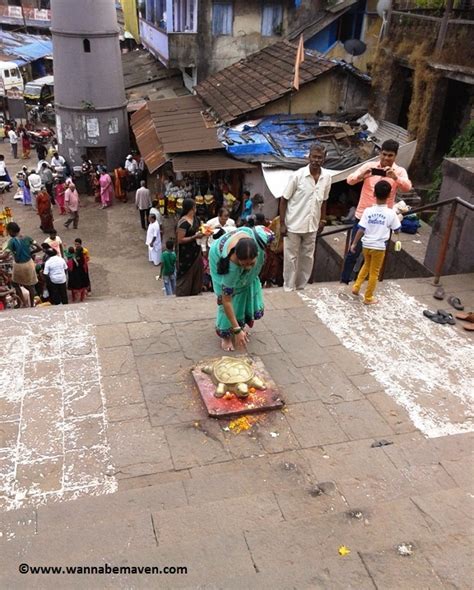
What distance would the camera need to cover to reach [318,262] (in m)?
9.49

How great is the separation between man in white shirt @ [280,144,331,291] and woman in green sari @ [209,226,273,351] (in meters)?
1.47

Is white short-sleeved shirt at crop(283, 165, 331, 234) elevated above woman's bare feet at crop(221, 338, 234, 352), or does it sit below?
above

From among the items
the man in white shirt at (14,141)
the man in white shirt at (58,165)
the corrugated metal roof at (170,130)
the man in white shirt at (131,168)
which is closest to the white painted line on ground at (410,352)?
the corrugated metal roof at (170,130)

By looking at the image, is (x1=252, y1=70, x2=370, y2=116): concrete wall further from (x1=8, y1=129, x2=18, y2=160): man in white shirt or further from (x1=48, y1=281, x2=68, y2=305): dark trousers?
(x1=8, y1=129, x2=18, y2=160): man in white shirt

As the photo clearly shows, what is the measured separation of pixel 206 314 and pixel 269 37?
1538 centimetres

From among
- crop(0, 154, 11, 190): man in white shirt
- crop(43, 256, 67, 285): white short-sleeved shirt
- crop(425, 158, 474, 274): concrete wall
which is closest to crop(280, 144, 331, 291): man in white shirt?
crop(425, 158, 474, 274): concrete wall

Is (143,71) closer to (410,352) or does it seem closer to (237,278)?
(237,278)

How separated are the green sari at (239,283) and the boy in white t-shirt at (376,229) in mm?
1522

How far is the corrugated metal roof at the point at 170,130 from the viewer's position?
12.5 metres

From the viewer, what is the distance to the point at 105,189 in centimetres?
1580

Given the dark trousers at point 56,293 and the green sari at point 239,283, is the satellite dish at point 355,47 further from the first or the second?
the green sari at point 239,283

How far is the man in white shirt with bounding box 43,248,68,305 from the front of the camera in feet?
27.7

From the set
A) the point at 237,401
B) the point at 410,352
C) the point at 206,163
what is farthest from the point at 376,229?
the point at 206,163

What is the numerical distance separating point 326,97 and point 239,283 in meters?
11.1
